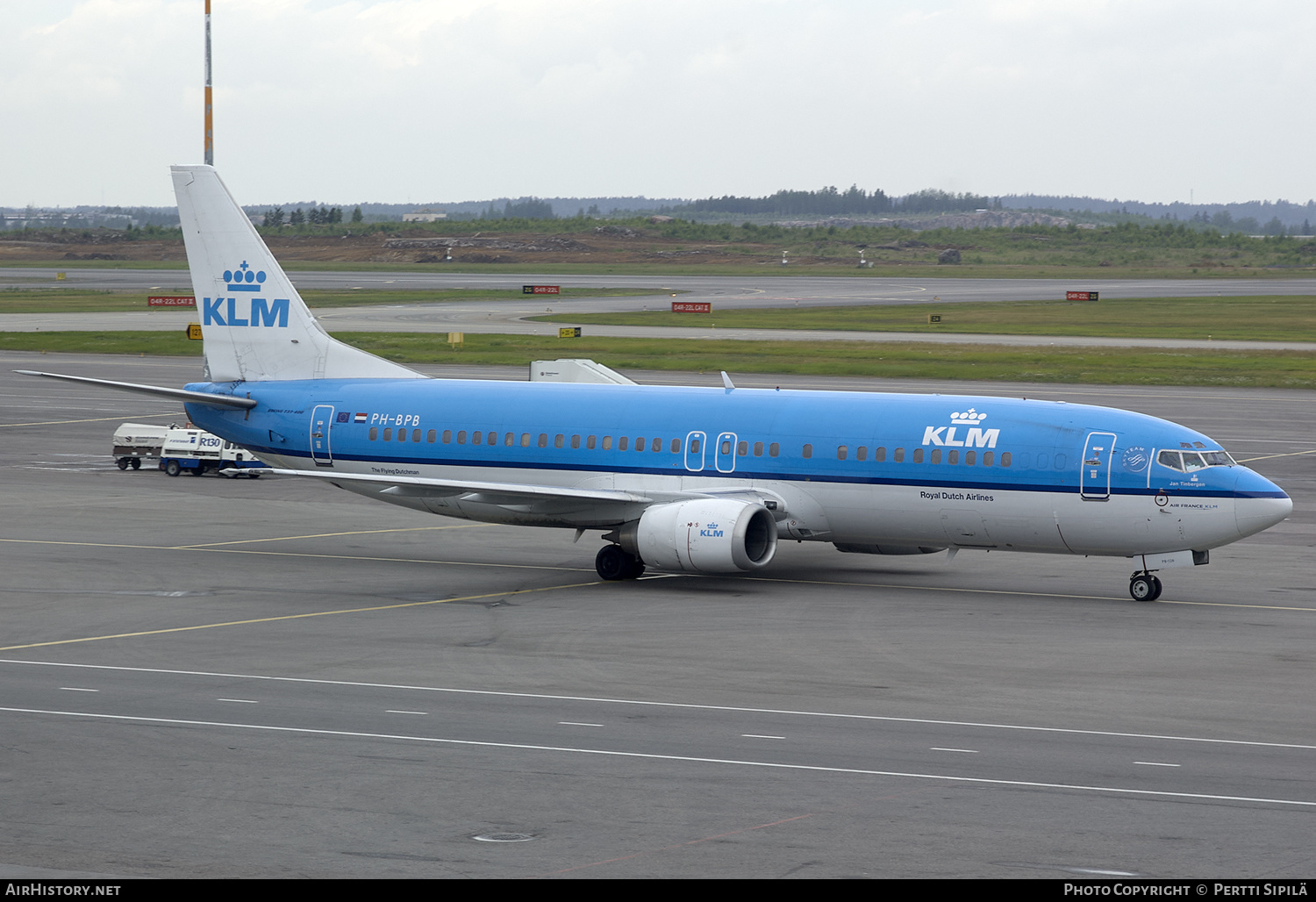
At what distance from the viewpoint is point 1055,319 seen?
401 ft

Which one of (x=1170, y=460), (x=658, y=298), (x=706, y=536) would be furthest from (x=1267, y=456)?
(x=658, y=298)

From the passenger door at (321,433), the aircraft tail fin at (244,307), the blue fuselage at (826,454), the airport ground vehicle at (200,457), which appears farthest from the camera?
the airport ground vehicle at (200,457)

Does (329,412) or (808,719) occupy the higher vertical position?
(329,412)

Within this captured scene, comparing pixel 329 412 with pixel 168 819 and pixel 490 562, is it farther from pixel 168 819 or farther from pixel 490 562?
pixel 168 819

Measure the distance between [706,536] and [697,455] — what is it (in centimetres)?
289

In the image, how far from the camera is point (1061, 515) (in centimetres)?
3316

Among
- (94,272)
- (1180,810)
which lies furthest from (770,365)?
(94,272)

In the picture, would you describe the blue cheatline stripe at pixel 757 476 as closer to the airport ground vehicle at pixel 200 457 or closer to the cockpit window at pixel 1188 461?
the cockpit window at pixel 1188 461

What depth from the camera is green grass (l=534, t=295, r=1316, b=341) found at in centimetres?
11088

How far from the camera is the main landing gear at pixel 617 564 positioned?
118 ft

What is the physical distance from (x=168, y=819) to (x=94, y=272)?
19414cm

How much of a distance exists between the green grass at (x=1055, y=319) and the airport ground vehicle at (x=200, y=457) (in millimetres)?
63577

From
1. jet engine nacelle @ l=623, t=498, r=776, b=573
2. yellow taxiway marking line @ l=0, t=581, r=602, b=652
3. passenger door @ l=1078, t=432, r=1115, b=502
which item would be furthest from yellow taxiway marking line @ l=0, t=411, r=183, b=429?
passenger door @ l=1078, t=432, r=1115, b=502

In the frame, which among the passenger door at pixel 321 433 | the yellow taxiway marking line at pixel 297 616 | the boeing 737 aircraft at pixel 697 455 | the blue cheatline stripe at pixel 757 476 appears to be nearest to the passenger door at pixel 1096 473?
the boeing 737 aircraft at pixel 697 455
